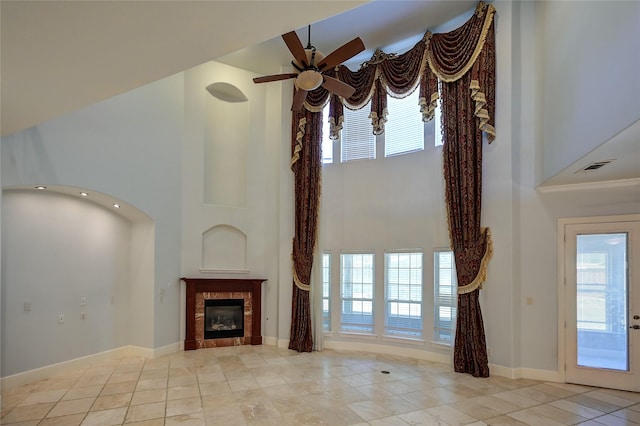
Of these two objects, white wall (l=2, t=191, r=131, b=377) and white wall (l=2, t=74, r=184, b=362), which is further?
white wall (l=2, t=191, r=131, b=377)

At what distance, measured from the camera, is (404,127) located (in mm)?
7004

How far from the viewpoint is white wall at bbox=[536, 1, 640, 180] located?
3.10 m

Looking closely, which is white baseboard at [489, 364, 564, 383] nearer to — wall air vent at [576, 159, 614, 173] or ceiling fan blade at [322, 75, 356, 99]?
wall air vent at [576, 159, 614, 173]

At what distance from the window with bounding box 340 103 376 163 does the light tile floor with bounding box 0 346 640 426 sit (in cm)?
382

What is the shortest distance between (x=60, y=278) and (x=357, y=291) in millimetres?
4902

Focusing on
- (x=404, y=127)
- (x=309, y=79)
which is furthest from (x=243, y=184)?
(x=309, y=79)

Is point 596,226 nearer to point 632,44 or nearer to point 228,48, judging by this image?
point 632,44

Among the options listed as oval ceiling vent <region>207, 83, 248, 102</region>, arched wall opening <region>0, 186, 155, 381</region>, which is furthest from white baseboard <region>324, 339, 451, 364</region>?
oval ceiling vent <region>207, 83, 248, 102</region>

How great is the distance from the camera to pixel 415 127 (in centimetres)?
689

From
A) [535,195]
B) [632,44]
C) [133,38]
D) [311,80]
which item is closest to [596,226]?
[535,195]

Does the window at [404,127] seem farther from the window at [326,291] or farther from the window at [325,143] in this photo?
the window at [326,291]

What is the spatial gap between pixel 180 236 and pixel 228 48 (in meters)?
5.23

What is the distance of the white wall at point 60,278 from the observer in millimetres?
4953

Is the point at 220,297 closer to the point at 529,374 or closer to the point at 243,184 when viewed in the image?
the point at 243,184
